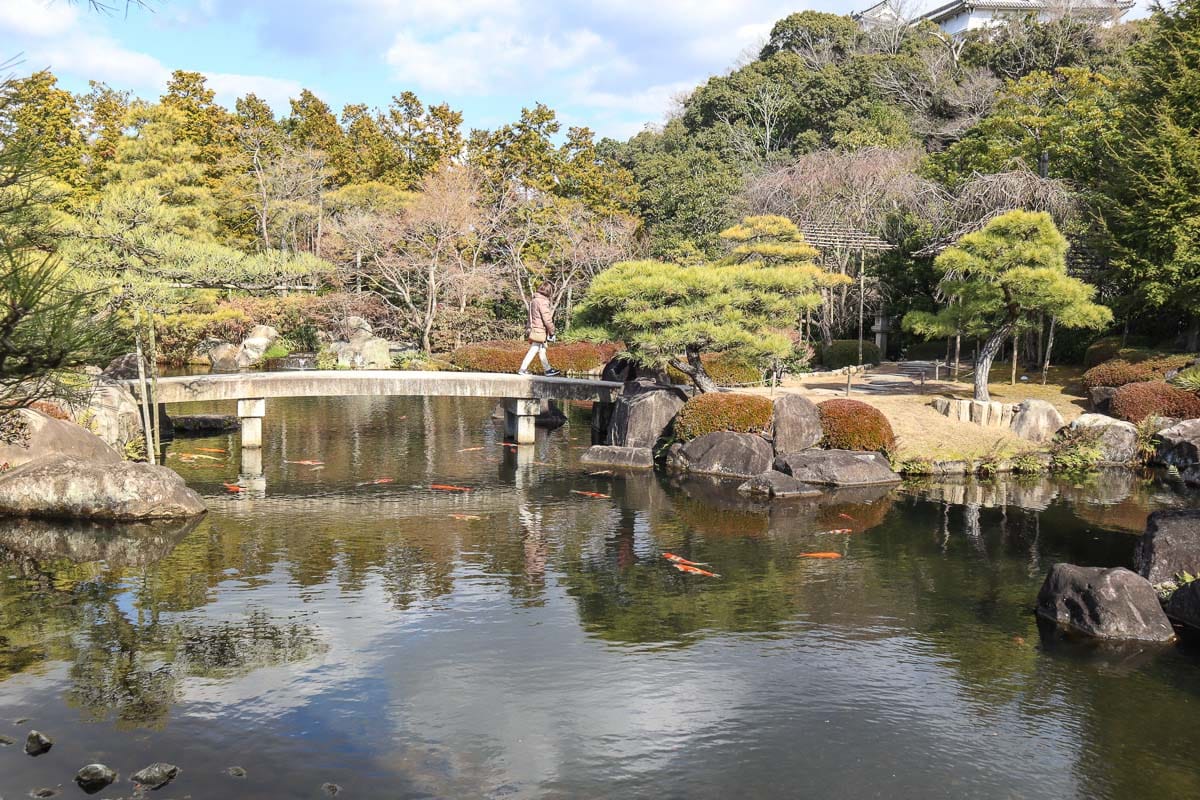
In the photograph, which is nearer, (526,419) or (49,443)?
(49,443)

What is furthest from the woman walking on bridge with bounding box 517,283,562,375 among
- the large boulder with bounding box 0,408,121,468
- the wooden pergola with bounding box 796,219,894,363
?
the wooden pergola with bounding box 796,219,894,363

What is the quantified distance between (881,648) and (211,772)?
6020mm

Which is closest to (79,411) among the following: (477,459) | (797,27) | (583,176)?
(477,459)

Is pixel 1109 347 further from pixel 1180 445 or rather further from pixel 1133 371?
pixel 1180 445

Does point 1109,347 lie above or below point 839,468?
above

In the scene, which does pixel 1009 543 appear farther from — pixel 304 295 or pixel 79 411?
pixel 304 295

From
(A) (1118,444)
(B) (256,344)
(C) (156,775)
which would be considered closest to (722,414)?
(A) (1118,444)

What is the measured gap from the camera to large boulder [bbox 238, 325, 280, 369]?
3566 centimetres

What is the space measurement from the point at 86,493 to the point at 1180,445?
735 inches

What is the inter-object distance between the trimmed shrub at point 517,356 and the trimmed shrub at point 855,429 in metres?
13.2

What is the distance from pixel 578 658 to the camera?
29.7 ft

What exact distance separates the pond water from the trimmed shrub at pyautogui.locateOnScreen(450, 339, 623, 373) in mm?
16557

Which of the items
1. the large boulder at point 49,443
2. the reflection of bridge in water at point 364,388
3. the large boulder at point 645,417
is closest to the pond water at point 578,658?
the large boulder at point 49,443

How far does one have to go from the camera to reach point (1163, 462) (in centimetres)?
1897
